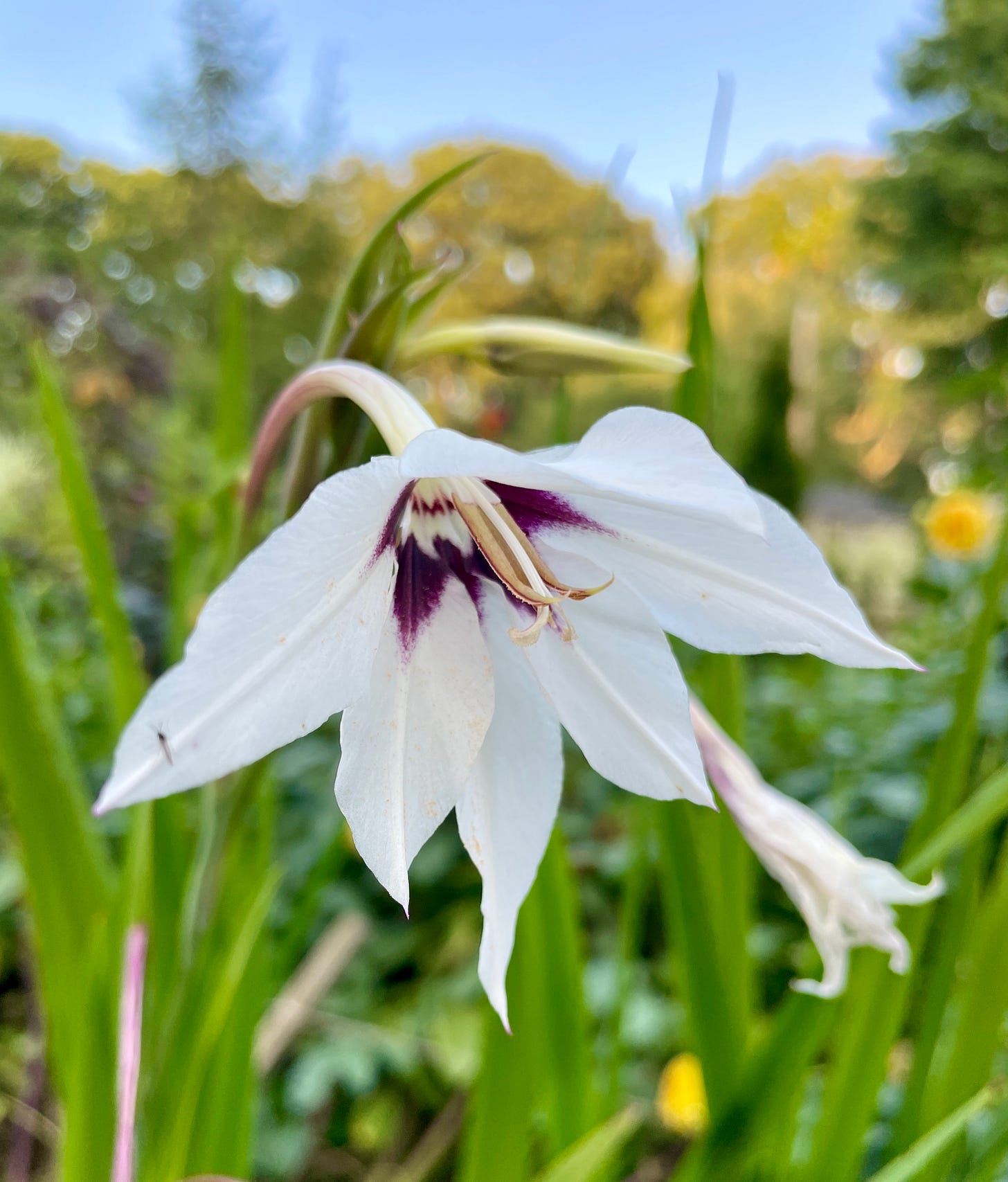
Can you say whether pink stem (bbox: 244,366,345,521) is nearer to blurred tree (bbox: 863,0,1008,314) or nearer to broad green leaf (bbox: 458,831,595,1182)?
broad green leaf (bbox: 458,831,595,1182)

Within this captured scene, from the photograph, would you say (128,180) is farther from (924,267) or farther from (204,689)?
(924,267)

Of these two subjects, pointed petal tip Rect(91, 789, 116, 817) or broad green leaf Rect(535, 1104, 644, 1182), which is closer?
pointed petal tip Rect(91, 789, 116, 817)

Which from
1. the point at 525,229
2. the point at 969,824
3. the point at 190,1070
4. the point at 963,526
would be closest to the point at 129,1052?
the point at 190,1070

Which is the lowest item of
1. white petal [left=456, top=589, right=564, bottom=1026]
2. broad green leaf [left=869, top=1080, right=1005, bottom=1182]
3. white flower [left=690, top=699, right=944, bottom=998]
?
broad green leaf [left=869, top=1080, right=1005, bottom=1182]

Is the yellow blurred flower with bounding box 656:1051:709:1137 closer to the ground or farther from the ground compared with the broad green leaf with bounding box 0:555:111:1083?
closer to the ground

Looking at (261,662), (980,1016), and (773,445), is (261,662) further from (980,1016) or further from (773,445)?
(773,445)

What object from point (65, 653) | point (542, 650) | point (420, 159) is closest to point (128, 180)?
point (65, 653)

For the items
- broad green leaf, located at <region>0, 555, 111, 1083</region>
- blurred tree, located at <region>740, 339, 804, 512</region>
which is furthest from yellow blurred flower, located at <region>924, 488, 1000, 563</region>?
blurred tree, located at <region>740, 339, 804, 512</region>
